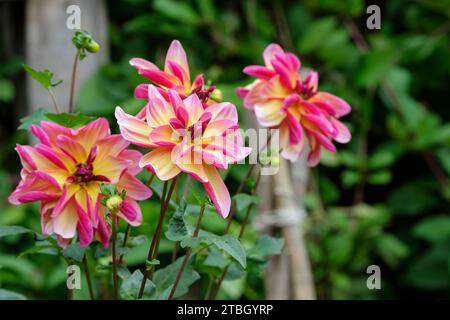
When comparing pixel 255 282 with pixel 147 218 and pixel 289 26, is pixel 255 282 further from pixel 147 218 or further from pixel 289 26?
pixel 289 26

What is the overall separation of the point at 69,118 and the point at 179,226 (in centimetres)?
11

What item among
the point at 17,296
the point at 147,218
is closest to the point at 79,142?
the point at 17,296

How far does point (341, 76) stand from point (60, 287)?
27.0 inches

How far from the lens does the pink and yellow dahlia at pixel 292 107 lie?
0.47 meters

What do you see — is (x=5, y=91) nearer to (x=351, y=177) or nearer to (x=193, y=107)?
(x=351, y=177)

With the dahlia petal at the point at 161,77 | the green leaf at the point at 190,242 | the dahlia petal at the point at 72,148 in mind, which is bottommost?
the green leaf at the point at 190,242

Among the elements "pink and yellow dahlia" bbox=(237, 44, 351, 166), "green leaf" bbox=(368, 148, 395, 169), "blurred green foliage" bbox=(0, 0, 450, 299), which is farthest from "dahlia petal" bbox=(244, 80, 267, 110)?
"green leaf" bbox=(368, 148, 395, 169)

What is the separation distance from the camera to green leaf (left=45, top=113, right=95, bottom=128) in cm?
44

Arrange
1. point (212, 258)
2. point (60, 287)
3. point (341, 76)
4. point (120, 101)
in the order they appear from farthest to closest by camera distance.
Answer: point (341, 76) < point (120, 101) < point (60, 287) < point (212, 258)

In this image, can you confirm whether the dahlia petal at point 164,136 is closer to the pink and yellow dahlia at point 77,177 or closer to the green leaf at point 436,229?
the pink and yellow dahlia at point 77,177

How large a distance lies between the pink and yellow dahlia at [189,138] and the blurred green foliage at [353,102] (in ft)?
2.33

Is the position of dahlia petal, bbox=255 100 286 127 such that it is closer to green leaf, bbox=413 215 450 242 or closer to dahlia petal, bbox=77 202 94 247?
dahlia petal, bbox=77 202 94 247

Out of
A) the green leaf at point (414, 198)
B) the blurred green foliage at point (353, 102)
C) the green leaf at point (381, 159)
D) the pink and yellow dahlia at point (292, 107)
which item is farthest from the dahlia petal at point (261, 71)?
the green leaf at point (414, 198)
